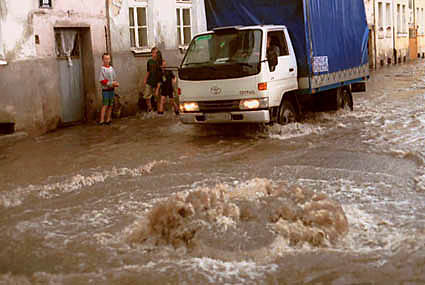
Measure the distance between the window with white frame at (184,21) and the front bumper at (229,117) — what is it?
8.94m

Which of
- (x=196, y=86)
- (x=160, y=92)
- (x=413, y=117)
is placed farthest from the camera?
(x=160, y=92)

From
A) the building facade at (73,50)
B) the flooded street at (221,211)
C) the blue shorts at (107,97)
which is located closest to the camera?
the flooded street at (221,211)

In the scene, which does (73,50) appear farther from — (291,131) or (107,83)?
(291,131)

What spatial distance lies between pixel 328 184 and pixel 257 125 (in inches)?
218

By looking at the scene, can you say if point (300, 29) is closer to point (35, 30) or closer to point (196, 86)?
point (196, 86)

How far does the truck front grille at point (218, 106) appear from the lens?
12.0 meters

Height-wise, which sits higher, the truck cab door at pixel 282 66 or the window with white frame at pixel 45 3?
the window with white frame at pixel 45 3

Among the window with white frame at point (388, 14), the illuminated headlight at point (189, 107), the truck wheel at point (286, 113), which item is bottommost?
the truck wheel at point (286, 113)

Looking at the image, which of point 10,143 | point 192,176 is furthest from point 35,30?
point 192,176

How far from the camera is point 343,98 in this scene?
15953 mm

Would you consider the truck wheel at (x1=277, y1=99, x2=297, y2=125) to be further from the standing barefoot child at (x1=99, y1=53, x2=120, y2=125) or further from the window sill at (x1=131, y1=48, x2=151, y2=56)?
the window sill at (x1=131, y1=48, x2=151, y2=56)

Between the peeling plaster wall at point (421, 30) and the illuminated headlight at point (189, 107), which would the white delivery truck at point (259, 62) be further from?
the peeling plaster wall at point (421, 30)

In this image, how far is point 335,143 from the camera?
1152cm

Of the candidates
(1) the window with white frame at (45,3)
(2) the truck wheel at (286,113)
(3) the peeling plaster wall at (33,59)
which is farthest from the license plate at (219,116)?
(1) the window with white frame at (45,3)
